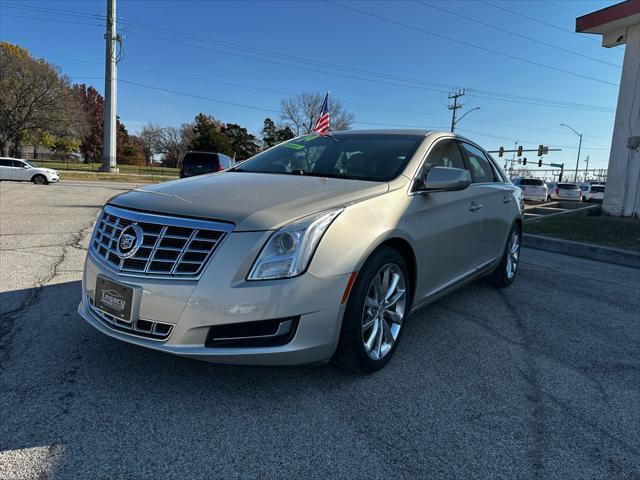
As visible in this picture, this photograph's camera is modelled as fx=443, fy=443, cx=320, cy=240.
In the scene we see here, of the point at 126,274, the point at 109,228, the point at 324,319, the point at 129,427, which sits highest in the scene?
the point at 109,228

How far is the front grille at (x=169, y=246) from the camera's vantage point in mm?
2271

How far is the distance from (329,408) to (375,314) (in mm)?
669

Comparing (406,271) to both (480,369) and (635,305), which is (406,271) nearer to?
(480,369)

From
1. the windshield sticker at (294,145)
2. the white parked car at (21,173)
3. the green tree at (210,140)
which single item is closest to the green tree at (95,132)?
the green tree at (210,140)

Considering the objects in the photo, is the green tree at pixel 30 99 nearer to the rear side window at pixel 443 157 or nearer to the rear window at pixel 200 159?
the rear window at pixel 200 159

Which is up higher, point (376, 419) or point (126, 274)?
point (126, 274)

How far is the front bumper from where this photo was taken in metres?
2.22

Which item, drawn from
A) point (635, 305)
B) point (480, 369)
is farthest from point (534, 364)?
point (635, 305)

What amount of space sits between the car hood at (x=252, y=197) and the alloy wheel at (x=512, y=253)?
2.85 metres

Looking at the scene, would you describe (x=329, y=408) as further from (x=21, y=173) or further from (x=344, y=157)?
(x=21, y=173)

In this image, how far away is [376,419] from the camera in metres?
2.35

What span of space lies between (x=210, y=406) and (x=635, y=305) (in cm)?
479

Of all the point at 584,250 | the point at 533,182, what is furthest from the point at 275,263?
the point at 533,182

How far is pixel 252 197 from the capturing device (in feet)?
8.66
